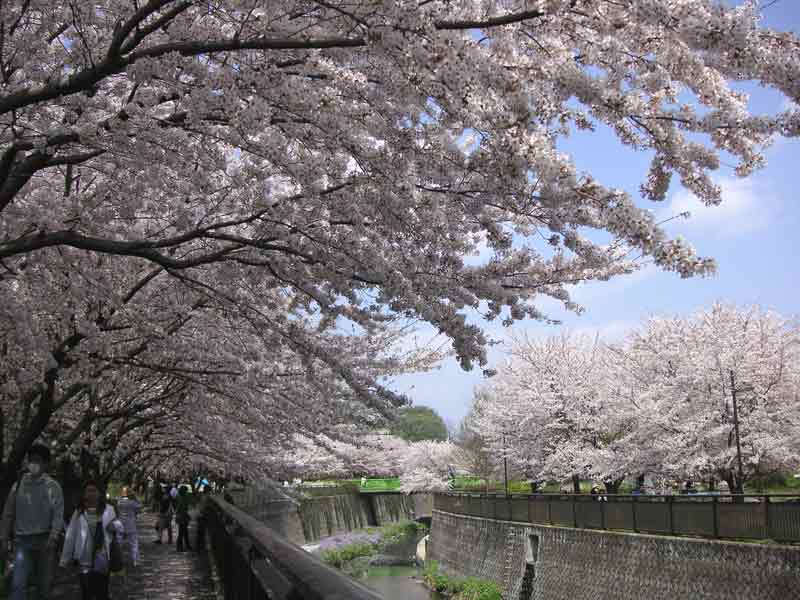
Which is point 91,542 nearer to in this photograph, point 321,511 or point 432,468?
point 321,511

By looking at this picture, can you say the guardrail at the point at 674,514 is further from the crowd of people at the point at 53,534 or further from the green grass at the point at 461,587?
the crowd of people at the point at 53,534

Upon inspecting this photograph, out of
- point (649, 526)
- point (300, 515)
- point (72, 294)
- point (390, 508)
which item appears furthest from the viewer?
point (390, 508)

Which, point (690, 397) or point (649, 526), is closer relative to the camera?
point (649, 526)

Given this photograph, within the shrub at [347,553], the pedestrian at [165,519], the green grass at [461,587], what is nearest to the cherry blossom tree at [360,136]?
the pedestrian at [165,519]

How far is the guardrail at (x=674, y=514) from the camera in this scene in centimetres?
1464

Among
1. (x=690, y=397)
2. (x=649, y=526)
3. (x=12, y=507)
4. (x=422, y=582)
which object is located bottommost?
(x=422, y=582)

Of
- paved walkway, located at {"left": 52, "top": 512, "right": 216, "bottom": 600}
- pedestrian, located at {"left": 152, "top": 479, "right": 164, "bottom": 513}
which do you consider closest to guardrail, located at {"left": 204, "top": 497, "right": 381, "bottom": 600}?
paved walkway, located at {"left": 52, "top": 512, "right": 216, "bottom": 600}

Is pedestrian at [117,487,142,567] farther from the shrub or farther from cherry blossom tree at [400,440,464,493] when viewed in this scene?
cherry blossom tree at [400,440,464,493]

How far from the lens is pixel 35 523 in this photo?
673 cm

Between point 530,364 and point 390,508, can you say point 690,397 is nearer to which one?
point 530,364

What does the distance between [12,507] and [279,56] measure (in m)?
4.47

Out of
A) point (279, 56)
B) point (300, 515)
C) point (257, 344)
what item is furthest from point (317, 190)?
point (300, 515)

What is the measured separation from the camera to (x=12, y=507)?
6.91m

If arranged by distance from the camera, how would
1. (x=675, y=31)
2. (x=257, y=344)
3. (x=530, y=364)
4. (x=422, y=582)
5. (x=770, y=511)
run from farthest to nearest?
(x=530, y=364) < (x=422, y=582) < (x=770, y=511) < (x=257, y=344) < (x=675, y=31)
